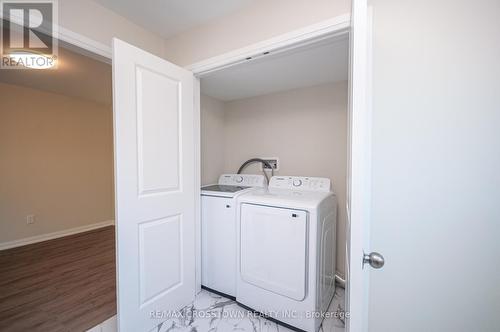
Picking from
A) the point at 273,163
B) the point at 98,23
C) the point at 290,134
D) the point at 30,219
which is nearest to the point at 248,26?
the point at 98,23

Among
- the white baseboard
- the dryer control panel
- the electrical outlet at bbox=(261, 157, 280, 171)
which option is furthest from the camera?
the white baseboard

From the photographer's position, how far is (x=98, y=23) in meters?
1.43

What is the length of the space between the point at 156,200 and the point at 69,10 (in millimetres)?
1359

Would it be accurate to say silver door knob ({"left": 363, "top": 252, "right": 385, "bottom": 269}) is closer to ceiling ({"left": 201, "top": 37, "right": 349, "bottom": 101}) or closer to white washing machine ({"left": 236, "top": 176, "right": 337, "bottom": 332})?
white washing machine ({"left": 236, "top": 176, "right": 337, "bottom": 332})

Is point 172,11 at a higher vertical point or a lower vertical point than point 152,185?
higher

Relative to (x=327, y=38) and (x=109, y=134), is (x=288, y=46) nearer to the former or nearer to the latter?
(x=327, y=38)

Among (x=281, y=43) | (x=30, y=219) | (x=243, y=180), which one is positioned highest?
(x=281, y=43)

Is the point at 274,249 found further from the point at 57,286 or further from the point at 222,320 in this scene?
the point at 57,286

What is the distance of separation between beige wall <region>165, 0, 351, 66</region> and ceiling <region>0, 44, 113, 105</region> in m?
0.93

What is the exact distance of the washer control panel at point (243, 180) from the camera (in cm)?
234

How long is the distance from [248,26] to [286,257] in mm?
1745

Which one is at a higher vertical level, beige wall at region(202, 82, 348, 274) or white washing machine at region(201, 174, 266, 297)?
beige wall at region(202, 82, 348, 274)

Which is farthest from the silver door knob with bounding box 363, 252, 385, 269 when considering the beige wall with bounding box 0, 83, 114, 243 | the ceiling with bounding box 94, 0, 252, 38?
the beige wall with bounding box 0, 83, 114, 243

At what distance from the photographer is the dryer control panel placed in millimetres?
1980
